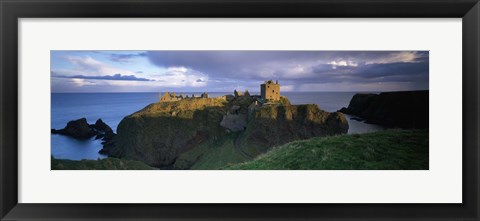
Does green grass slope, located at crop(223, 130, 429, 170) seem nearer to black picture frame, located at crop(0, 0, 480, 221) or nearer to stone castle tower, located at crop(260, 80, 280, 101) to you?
black picture frame, located at crop(0, 0, 480, 221)

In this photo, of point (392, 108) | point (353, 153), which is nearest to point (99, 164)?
point (353, 153)

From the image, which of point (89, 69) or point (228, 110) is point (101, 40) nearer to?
point (89, 69)

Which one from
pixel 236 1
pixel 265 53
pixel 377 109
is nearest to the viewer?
pixel 236 1

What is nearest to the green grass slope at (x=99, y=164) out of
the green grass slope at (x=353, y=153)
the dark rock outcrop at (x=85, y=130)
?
the dark rock outcrop at (x=85, y=130)

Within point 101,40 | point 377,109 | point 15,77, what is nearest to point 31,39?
point 15,77

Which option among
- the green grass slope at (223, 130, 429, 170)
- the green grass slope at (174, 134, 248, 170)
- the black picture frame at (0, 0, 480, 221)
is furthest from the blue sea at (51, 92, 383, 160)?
the green grass slope at (174, 134, 248, 170)

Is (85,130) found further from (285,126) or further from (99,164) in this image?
(285,126)
